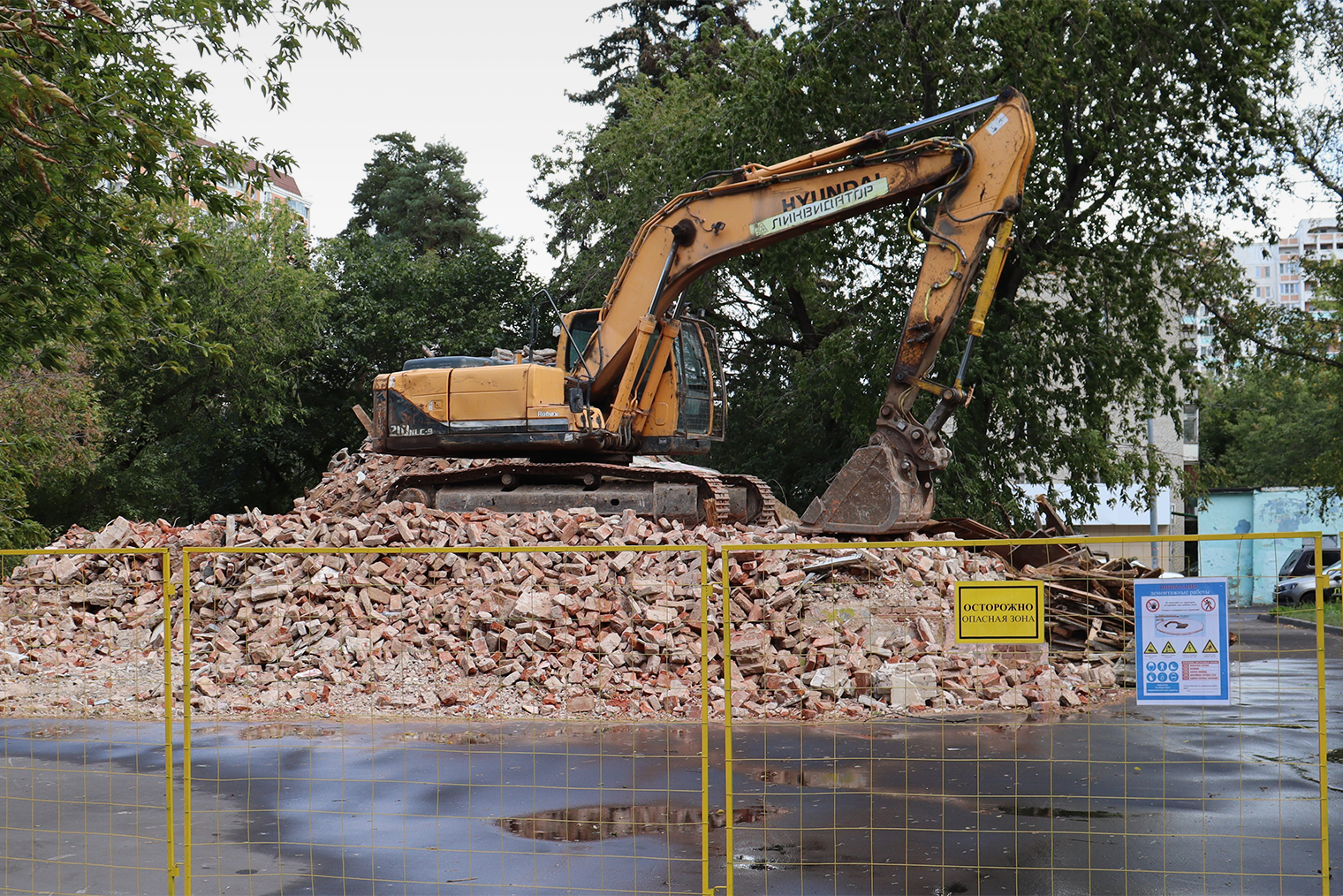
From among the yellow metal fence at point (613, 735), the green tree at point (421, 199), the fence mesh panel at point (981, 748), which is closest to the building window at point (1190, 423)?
the green tree at point (421, 199)

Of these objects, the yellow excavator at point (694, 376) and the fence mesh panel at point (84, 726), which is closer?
the fence mesh panel at point (84, 726)

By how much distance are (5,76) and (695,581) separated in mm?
9330

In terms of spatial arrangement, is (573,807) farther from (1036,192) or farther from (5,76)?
(1036,192)

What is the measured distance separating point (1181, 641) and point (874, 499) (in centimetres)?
897

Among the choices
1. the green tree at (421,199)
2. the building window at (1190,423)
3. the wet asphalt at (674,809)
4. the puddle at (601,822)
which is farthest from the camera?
the green tree at (421,199)

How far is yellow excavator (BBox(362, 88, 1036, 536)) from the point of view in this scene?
1481 cm

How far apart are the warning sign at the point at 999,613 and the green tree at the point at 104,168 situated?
603cm

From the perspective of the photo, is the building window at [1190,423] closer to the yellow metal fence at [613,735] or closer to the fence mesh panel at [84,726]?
the yellow metal fence at [613,735]

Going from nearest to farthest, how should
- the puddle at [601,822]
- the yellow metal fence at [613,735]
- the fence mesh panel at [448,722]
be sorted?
the yellow metal fence at [613,735], the fence mesh panel at [448,722], the puddle at [601,822]

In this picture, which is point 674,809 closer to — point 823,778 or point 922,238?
point 823,778

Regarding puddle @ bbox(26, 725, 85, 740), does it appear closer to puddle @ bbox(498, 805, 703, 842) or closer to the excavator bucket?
puddle @ bbox(498, 805, 703, 842)

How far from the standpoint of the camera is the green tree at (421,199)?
188ft

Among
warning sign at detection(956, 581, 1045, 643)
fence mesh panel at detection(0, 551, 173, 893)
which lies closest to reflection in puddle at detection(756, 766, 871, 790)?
warning sign at detection(956, 581, 1045, 643)

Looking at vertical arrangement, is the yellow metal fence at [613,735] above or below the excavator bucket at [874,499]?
below
